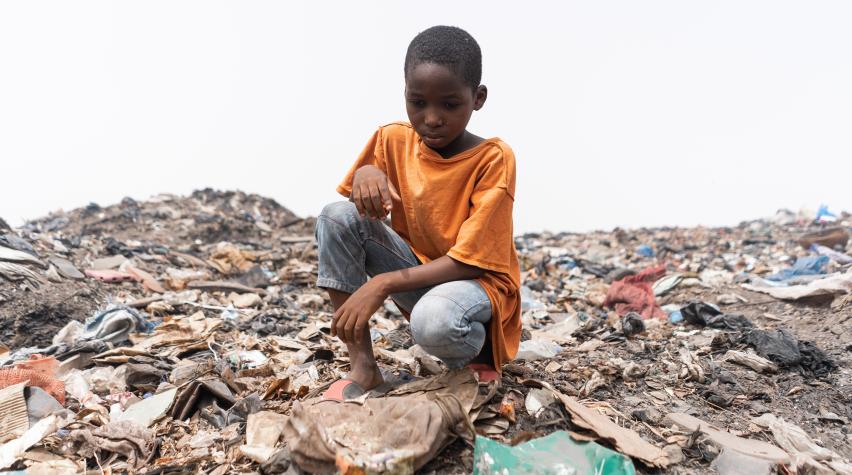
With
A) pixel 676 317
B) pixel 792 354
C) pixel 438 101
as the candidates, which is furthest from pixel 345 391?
pixel 676 317

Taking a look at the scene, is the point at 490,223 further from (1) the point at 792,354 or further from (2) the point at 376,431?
(1) the point at 792,354

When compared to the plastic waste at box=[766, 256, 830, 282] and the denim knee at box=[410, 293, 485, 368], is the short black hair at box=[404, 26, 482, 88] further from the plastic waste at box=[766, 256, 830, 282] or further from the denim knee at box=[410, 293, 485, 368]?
the plastic waste at box=[766, 256, 830, 282]

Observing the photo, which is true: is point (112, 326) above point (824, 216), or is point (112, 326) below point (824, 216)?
above

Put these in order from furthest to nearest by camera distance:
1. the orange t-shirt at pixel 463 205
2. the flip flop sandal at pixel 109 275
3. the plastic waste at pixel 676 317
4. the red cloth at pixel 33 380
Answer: the flip flop sandal at pixel 109 275
the plastic waste at pixel 676 317
the red cloth at pixel 33 380
the orange t-shirt at pixel 463 205

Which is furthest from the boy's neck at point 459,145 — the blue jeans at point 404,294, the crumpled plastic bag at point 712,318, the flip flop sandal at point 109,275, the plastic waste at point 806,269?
the plastic waste at point 806,269

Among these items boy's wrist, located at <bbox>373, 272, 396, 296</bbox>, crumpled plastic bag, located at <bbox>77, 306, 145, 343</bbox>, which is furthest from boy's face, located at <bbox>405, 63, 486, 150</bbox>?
crumpled plastic bag, located at <bbox>77, 306, 145, 343</bbox>

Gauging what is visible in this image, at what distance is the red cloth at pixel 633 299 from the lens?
16.1 feet

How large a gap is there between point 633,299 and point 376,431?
12.9 feet

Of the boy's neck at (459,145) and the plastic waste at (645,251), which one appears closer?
the boy's neck at (459,145)

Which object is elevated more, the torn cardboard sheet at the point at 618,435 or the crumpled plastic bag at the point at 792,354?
the torn cardboard sheet at the point at 618,435

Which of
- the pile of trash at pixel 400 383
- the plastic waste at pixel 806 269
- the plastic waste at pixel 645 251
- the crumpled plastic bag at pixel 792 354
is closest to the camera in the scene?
the pile of trash at pixel 400 383

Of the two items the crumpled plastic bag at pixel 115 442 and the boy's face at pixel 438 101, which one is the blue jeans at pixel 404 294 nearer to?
the boy's face at pixel 438 101

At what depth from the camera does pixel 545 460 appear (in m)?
1.82

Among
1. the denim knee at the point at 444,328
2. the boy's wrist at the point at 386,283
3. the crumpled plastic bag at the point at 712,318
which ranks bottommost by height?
the crumpled plastic bag at the point at 712,318
